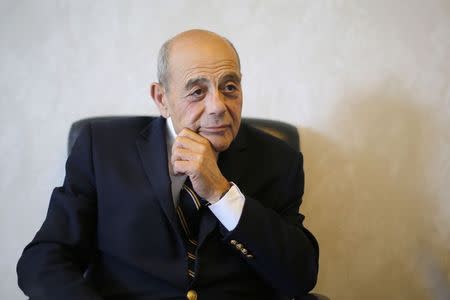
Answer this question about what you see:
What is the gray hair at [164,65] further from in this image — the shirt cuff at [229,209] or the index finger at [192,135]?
the shirt cuff at [229,209]

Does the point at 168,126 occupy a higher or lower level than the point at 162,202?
higher

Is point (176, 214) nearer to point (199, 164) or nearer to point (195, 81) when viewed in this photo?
point (199, 164)

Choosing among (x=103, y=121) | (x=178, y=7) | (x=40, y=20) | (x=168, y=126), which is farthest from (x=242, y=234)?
(x=40, y=20)

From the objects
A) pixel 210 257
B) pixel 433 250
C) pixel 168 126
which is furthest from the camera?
pixel 433 250

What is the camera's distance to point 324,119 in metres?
1.76

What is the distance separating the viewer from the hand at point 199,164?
1.13 m

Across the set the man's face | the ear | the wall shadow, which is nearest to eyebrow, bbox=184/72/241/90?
the man's face

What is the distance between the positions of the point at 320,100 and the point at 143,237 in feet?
3.30

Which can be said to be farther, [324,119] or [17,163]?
[324,119]

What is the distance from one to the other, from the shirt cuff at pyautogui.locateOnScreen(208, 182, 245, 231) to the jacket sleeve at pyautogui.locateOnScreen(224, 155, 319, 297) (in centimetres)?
2

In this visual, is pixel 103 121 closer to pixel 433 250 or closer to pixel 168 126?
pixel 168 126

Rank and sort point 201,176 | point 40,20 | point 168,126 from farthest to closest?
1. point 40,20
2. point 168,126
3. point 201,176

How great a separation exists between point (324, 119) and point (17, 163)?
1.33 m

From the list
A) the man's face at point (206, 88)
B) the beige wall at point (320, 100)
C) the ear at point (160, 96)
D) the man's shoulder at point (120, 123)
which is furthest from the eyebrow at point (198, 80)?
the beige wall at point (320, 100)
